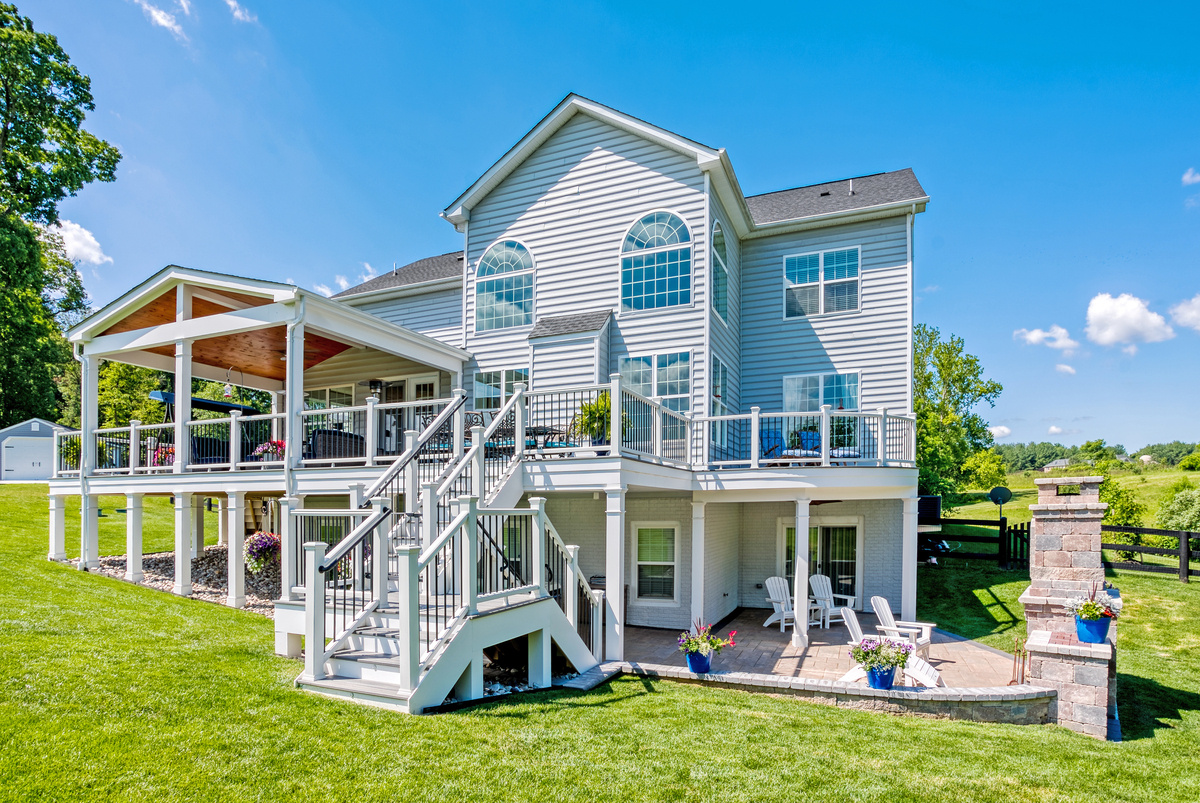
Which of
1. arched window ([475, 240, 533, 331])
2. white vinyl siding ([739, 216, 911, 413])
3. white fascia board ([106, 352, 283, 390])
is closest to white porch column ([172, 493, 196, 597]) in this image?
white fascia board ([106, 352, 283, 390])

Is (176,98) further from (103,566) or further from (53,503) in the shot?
(103,566)

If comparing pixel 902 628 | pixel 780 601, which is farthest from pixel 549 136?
pixel 902 628

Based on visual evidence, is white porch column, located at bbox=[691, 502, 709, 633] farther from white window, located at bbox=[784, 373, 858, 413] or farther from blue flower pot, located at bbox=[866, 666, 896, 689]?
white window, located at bbox=[784, 373, 858, 413]

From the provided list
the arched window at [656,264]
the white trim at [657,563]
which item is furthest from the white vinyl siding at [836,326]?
the white trim at [657,563]

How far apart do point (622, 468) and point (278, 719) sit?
4.67 meters

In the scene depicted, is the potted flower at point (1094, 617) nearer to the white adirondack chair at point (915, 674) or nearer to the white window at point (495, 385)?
the white adirondack chair at point (915, 674)

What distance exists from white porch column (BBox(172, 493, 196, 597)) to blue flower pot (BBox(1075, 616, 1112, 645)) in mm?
13307

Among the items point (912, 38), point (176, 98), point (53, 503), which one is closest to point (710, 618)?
point (53, 503)

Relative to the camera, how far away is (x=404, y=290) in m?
15.7

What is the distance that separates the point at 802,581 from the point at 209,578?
11158 mm

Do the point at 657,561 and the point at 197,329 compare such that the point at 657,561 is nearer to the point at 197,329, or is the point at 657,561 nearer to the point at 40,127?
the point at 197,329

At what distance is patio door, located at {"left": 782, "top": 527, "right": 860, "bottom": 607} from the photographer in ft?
42.6

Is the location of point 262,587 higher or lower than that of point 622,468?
lower

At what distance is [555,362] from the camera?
12555 mm
